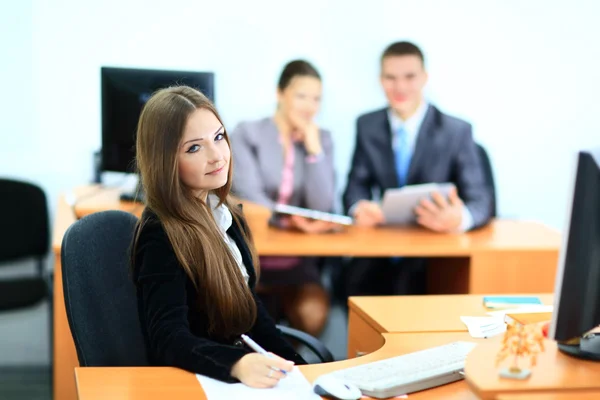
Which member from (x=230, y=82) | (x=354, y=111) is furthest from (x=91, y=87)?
(x=354, y=111)

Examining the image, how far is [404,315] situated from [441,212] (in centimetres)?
125

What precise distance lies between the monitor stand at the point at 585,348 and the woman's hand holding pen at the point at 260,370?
54 cm

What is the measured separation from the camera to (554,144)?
4.62 m

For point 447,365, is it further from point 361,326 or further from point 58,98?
point 58,98

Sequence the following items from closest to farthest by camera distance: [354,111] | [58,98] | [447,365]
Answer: [447,365] → [58,98] → [354,111]

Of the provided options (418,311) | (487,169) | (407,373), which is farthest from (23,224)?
(407,373)

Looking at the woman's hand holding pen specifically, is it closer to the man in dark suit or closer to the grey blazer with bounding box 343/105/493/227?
the man in dark suit

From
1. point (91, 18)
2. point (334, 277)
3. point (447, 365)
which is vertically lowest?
point (334, 277)

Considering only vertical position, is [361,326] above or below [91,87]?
below

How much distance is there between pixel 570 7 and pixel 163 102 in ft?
10.5

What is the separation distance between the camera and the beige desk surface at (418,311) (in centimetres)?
216

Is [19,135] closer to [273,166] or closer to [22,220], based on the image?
[22,220]

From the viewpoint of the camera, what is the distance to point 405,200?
3.45 meters

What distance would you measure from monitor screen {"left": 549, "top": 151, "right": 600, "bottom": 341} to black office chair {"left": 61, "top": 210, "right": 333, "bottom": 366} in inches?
38.9
